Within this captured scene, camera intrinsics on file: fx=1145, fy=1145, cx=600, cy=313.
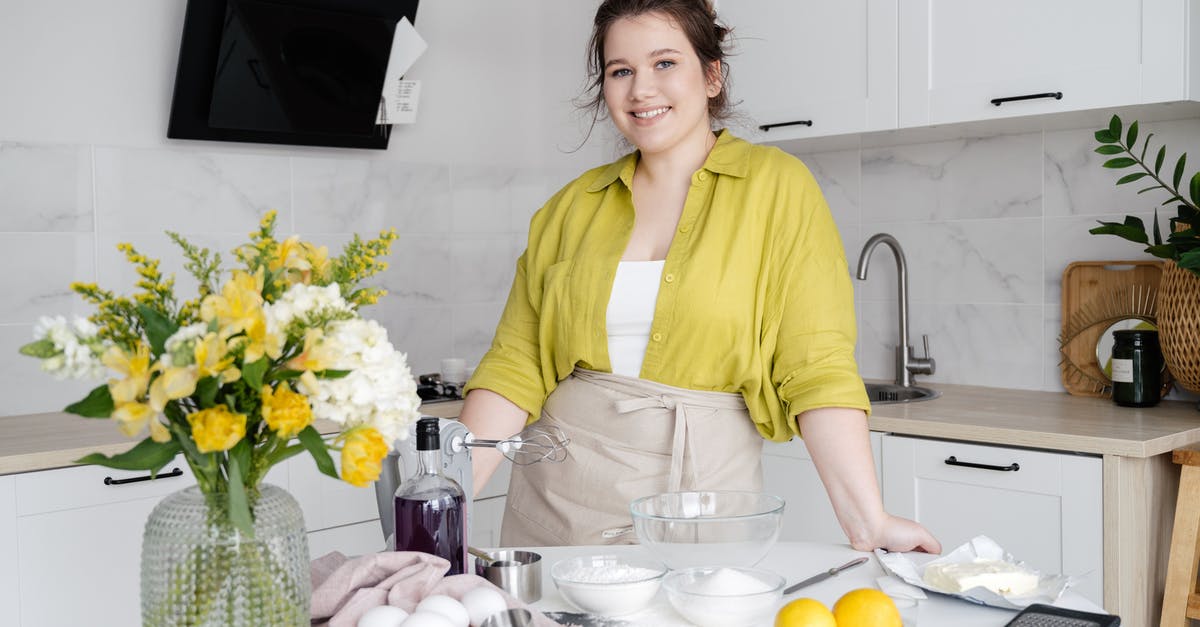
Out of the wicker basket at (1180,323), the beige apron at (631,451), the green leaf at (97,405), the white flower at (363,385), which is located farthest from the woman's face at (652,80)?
the wicker basket at (1180,323)

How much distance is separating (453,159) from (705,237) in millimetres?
1714

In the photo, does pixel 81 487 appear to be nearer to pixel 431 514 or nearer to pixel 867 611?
pixel 431 514

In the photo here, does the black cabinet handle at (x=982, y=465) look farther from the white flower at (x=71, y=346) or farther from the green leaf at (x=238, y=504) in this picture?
the white flower at (x=71, y=346)

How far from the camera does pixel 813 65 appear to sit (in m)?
2.86

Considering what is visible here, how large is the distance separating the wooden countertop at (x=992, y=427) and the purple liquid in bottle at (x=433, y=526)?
1.13 metres

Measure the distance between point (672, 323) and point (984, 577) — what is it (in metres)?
0.63

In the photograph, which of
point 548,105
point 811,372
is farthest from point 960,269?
point 811,372

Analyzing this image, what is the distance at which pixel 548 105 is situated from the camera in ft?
11.5

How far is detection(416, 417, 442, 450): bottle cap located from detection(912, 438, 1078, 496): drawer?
1510 mm

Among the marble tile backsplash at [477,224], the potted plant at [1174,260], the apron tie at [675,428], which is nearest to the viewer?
the apron tie at [675,428]

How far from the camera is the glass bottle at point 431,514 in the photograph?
3.99 ft

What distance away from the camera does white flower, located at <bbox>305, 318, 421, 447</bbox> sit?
868mm

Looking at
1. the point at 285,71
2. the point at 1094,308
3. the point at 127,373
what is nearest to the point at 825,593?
the point at 127,373

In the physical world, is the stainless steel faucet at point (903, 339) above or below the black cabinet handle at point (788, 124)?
below
